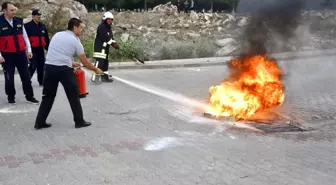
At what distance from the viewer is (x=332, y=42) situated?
1647 cm

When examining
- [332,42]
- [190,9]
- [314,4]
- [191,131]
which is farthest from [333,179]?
[190,9]

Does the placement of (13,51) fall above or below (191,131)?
above

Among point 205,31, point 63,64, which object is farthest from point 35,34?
point 205,31

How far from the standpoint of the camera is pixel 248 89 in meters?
7.82

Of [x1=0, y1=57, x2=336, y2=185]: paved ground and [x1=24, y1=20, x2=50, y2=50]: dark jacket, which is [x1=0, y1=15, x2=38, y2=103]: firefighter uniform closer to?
[x1=0, y1=57, x2=336, y2=185]: paved ground

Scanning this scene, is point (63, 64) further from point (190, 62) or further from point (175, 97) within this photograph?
point (190, 62)

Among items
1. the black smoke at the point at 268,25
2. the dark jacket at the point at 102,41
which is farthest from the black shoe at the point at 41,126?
the dark jacket at the point at 102,41

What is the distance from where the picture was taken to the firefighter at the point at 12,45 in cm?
812

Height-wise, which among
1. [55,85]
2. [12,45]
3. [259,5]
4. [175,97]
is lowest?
[175,97]

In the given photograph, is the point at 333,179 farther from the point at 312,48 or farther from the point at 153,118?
the point at 312,48

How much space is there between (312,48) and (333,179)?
13.2 meters

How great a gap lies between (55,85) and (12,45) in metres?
2.02

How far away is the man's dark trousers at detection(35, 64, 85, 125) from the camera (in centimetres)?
663

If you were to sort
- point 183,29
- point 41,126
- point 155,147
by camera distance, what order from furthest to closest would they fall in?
point 183,29
point 41,126
point 155,147
